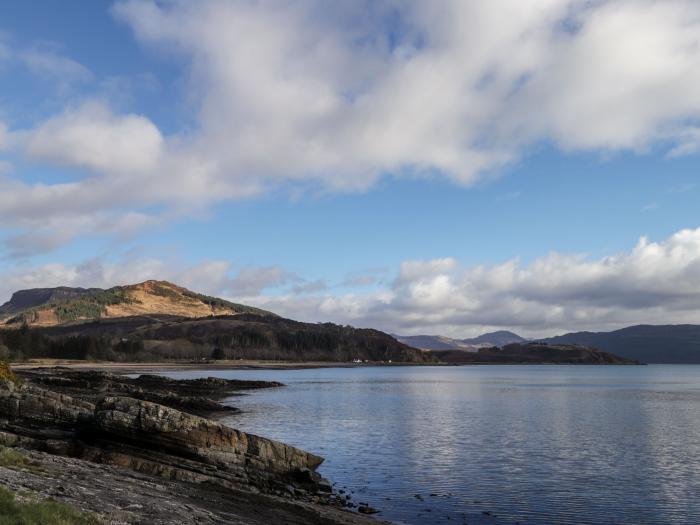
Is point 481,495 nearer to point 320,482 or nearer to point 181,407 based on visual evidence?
point 320,482

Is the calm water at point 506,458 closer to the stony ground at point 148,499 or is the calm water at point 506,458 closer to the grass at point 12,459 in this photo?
the stony ground at point 148,499

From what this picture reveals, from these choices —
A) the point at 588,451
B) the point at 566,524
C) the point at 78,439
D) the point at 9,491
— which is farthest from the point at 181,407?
the point at 9,491

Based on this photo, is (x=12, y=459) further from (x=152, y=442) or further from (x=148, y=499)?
(x=152, y=442)

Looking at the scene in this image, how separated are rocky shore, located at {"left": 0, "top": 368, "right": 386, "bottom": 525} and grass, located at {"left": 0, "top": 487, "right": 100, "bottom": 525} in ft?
6.47

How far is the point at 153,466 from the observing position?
31.7 meters

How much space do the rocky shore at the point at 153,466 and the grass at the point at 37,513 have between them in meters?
1.97

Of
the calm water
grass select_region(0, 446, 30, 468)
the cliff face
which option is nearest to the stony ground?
grass select_region(0, 446, 30, 468)

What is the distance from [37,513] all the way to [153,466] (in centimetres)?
1727

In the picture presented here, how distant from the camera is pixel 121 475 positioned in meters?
27.4

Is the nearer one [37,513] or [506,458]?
[37,513]

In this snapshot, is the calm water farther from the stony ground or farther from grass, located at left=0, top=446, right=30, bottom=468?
grass, located at left=0, top=446, right=30, bottom=468

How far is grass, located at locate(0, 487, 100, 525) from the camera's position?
48.3 ft

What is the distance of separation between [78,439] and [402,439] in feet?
112

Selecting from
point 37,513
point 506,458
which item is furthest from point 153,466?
point 506,458
